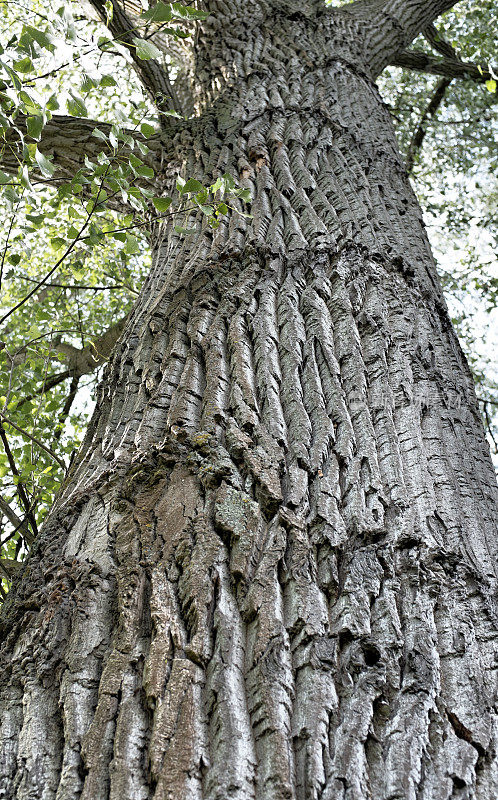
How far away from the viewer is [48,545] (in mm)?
1798

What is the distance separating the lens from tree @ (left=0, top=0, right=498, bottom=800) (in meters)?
1.21

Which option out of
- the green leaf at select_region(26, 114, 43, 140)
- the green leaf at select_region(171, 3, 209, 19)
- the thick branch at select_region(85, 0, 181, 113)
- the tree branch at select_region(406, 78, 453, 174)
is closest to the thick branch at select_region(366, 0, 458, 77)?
the thick branch at select_region(85, 0, 181, 113)

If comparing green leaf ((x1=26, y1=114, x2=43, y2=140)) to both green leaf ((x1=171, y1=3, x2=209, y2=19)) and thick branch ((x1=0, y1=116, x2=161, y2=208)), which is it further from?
thick branch ((x1=0, y1=116, x2=161, y2=208))

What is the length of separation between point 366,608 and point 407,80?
8.93 meters

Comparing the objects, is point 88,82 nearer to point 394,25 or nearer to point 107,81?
point 107,81

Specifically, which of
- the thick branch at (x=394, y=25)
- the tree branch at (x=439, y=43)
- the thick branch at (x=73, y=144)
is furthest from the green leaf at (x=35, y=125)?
the tree branch at (x=439, y=43)

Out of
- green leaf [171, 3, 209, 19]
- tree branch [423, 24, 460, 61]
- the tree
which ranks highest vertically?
tree branch [423, 24, 460, 61]

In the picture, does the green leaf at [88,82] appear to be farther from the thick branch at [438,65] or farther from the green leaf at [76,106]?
the thick branch at [438,65]

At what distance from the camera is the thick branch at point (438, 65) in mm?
5883

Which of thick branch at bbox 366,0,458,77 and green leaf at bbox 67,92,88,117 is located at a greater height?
thick branch at bbox 366,0,458,77

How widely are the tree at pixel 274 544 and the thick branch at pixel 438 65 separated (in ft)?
12.5

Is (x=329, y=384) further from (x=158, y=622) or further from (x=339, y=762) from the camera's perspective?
(x=339, y=762)

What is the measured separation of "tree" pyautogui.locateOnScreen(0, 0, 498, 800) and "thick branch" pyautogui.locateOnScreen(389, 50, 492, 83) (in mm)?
3825

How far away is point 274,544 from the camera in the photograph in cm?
150
